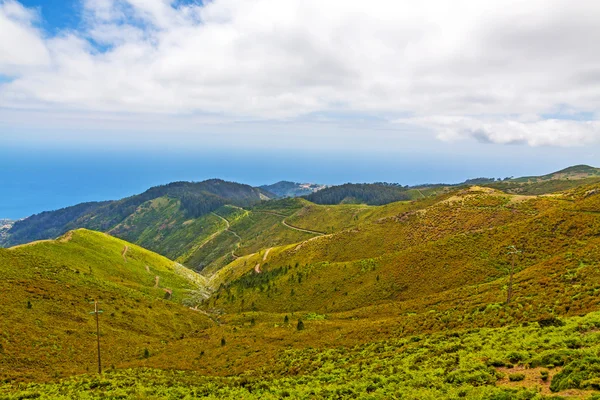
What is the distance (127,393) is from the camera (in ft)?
85.8

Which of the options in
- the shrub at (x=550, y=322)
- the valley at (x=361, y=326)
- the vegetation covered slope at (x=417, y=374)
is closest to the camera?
the vegetation covered slope at (x=417, y=374)

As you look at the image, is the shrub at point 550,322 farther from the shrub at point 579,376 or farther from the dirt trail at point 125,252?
the dirt trail at point 125,252

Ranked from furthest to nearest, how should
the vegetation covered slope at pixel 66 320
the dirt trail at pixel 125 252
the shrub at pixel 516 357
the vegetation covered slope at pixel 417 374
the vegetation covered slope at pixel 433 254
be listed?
the dirt trail at pixel 125 252 < the vegetation covered slope at pixel 433 254 < the vegetation covered slope at pixel 66 320 < the shrub at pixel 516 357 < the vegetation covered slope at pixel 417 374

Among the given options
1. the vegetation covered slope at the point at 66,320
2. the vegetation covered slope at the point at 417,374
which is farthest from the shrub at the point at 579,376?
the vegetation covered slope at the point at 66,320

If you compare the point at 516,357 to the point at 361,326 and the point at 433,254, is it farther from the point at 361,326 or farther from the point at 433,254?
the point at 433,254

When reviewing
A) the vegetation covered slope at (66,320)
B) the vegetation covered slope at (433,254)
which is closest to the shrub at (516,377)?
the vegetation covered slope at (433,254)

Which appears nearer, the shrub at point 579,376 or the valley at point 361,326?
the shrub at point 579,376

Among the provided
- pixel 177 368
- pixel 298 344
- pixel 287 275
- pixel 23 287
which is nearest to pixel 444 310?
pixel 298 344

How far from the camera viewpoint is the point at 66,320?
170 ft

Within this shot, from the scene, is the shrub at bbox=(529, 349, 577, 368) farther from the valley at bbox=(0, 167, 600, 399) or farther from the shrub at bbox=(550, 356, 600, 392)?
the shrub at bbox=(550, 356, 600, 392)

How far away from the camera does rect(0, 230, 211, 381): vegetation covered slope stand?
39.0 meters

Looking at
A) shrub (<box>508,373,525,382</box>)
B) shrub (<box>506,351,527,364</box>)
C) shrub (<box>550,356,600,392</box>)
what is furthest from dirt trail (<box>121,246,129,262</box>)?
shrub (<box>550,356,600,392</box>)

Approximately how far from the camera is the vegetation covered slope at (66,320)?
39.0 meters

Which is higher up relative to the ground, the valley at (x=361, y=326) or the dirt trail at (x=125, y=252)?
the dirt trail at (x=125, y=252)
